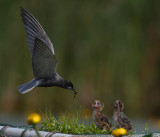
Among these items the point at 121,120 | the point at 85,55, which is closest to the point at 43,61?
the point at 121,120

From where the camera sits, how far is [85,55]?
8.77 meters

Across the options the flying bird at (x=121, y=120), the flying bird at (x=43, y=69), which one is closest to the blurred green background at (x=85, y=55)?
the flying bird at (x=43, y=69)

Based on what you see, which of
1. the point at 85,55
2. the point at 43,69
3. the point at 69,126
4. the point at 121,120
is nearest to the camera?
the point at 121,120

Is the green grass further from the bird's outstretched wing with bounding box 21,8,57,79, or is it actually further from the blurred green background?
the blurred green background

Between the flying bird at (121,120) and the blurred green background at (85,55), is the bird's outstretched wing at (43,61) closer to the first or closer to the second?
the flying bird at (121,120)

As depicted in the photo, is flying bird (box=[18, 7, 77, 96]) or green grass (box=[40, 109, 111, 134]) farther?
green grass (box=[40, 109, 111, 134])

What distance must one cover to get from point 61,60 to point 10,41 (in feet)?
2.81

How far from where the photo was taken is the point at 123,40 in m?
8.92

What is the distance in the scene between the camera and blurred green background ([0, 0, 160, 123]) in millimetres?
8724

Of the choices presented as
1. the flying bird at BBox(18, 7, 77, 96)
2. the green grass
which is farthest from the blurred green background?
the flying bird at BBox(18, 7, 77, 96)

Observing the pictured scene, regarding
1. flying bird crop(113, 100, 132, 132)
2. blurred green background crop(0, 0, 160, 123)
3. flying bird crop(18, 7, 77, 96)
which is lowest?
flying bird crop(113, 100, 132, 132)

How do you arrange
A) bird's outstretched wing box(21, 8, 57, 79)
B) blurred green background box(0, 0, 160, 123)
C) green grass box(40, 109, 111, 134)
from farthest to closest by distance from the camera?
blurred green background box(0, 0, 160, 123), green grass box(40, 109, 111, 134), bird's outstretched wing box(21, 8, 57, 79)

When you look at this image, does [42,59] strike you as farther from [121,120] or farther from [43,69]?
[121,120]

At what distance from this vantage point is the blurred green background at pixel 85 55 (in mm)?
8724
